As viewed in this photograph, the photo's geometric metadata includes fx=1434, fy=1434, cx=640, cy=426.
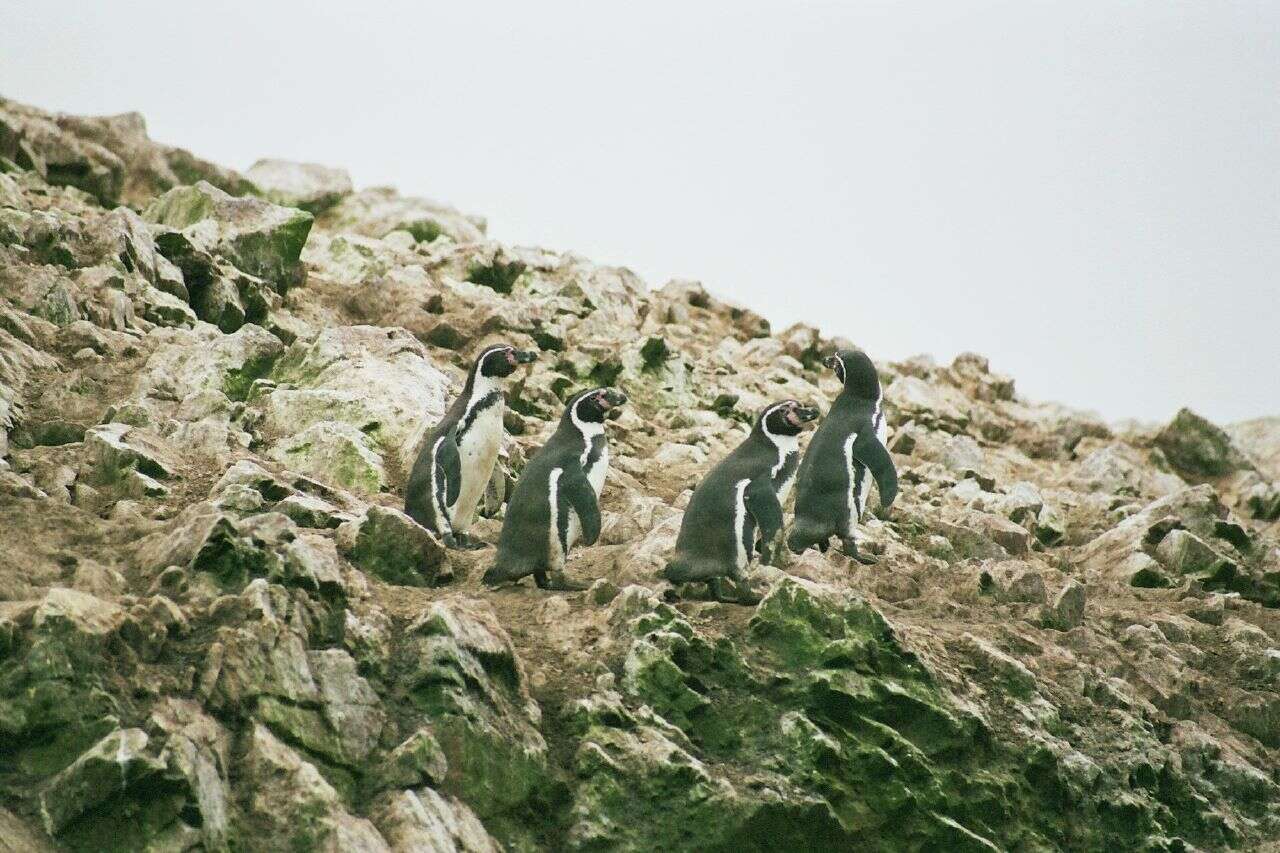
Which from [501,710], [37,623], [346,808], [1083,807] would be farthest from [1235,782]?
[37,623]

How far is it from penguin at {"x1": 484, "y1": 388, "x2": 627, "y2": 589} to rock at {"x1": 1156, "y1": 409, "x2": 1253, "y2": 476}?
14.5 meters

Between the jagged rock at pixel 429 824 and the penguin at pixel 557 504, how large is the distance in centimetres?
279

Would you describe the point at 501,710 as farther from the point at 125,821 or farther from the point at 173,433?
the point at 173,433

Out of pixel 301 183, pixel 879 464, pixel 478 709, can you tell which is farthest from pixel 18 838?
pixel 301 183

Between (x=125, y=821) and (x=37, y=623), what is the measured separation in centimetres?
119

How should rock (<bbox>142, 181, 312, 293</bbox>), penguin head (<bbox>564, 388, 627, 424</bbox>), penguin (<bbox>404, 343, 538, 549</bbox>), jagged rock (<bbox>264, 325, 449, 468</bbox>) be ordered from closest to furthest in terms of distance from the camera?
1. penguin head (<bbox>564, 388, 627, 424</bbox>)
2. penguin (<bbox>404, 343, 538, 549</bbox>)
3. jagged rock (<bbox>264, 325, 449, 468</bbox>)
4. rock (<bbox>142, 181, 312, 293</bbox>)

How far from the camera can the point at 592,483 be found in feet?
36.2

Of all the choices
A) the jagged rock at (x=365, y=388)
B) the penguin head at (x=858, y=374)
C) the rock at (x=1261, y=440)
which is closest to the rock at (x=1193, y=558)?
the penguin head at (x=858, y=374)

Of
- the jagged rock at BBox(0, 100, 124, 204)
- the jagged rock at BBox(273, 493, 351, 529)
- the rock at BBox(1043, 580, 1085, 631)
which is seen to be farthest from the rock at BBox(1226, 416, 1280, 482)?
the jagged rock at BBox(0, 100, 124, 204)

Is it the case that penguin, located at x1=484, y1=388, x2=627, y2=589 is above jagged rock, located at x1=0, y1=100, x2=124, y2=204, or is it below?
below

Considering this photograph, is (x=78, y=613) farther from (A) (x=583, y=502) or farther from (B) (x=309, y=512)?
(A) (x=583, y=502)

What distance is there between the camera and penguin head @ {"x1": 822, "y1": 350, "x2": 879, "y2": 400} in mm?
13234

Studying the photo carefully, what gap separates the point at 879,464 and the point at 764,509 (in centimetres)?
225

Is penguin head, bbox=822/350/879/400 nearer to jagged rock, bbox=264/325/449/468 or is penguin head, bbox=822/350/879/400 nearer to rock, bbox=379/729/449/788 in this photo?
jagged rock, bbox=264/325/449/468
